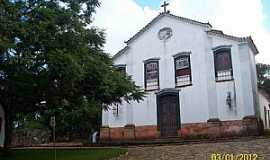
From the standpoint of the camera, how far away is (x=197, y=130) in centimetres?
2670

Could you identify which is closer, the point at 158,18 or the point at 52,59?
the point at 52,59

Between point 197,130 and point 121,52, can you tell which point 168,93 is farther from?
point 121,52

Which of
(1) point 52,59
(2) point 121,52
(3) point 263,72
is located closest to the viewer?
(1) point 52,59

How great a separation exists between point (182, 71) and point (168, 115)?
3.32 meters

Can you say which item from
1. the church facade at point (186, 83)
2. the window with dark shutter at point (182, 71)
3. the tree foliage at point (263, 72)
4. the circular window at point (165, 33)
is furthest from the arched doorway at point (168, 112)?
the tree foliage at point (263, 72)

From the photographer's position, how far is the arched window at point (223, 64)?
26312mm

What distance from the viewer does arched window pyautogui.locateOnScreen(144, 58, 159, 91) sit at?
29252mm

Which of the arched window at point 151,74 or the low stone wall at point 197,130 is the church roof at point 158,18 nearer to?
the arched window at point 151,74

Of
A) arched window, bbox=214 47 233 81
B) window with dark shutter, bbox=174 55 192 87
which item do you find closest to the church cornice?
window with dark shutter, bbox=174 55 192 87

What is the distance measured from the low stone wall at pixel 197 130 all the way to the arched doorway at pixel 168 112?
1.60 ft

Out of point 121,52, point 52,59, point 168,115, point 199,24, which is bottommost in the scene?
point 168,115

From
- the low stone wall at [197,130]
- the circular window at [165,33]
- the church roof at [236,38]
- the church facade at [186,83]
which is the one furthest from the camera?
the circular window at [165,33]

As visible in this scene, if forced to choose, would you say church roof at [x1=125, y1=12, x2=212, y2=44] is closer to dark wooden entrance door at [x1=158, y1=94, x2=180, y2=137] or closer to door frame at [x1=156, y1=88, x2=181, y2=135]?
door frame at [x1=156, y1=88, x2=181, y2=135]

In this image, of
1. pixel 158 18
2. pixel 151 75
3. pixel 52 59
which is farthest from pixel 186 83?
pixel 52 59
